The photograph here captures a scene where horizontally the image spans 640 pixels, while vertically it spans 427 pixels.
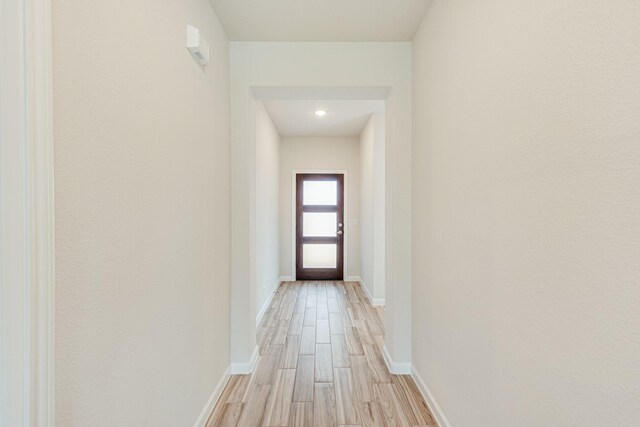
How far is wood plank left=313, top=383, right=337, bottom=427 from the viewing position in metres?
2.04

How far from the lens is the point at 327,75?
2.61 metres

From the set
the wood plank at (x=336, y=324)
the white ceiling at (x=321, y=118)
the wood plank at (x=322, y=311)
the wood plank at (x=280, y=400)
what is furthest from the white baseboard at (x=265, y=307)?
the white ceiling at (x=321, y=118)

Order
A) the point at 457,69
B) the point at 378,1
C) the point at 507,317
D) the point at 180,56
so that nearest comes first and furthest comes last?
the point at 507,317, the point at 180,56, the point at 457,69, the point at 378,1

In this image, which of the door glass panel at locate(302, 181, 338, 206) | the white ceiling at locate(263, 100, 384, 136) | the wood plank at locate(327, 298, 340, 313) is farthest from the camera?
the door glass panel at locate(302, 181, 338, 206)

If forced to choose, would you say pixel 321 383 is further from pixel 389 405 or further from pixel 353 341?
pixel 353 341

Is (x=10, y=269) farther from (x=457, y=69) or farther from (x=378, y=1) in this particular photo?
(x=378, y=1)

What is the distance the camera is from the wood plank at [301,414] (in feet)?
6.65

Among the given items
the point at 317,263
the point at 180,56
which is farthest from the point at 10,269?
the point at 317,263

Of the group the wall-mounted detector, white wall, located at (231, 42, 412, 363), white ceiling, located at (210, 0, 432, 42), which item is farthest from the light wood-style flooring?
white ceiling, located at (210, 0, 432, 42)

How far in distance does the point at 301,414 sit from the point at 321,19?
2642 mm

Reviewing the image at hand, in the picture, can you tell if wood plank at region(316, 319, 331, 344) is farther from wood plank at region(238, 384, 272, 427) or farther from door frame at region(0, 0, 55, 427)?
door frame at region(0, 0, 55, 427)

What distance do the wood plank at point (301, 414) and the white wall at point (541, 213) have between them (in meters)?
0.84

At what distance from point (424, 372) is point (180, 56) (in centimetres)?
247

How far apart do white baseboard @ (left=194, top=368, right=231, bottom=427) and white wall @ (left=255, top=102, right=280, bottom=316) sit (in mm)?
1317
